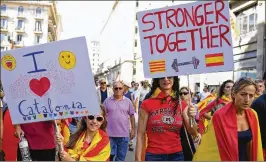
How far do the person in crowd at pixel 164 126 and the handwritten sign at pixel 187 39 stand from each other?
0.75 ft

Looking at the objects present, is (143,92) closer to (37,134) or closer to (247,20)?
(37,134)

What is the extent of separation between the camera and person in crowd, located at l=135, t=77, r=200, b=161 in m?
4.03

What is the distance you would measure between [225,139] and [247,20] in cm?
2076

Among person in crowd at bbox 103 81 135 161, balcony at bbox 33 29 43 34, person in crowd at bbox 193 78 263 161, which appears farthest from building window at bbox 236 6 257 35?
balcony at bbox 33 29 43 34

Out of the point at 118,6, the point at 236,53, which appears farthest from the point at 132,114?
the point at 118,6

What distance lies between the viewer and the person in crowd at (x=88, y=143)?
3.53 meters

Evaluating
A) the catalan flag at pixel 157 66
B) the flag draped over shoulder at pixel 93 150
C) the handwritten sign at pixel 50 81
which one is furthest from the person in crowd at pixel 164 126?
the handwritten sign at pixel 50 81

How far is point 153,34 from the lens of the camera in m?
4.29

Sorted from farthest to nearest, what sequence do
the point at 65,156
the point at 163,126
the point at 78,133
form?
the point at 163,126 → the point at 78,133 → the point at 65,156

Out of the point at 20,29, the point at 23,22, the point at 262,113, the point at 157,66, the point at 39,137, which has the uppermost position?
the point at 23,22

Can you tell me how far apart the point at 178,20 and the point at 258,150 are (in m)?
1.52

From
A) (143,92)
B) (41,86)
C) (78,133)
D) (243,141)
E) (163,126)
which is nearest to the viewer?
(41,86)

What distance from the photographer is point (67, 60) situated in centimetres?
343

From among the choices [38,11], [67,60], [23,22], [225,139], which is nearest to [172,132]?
[225,139]
